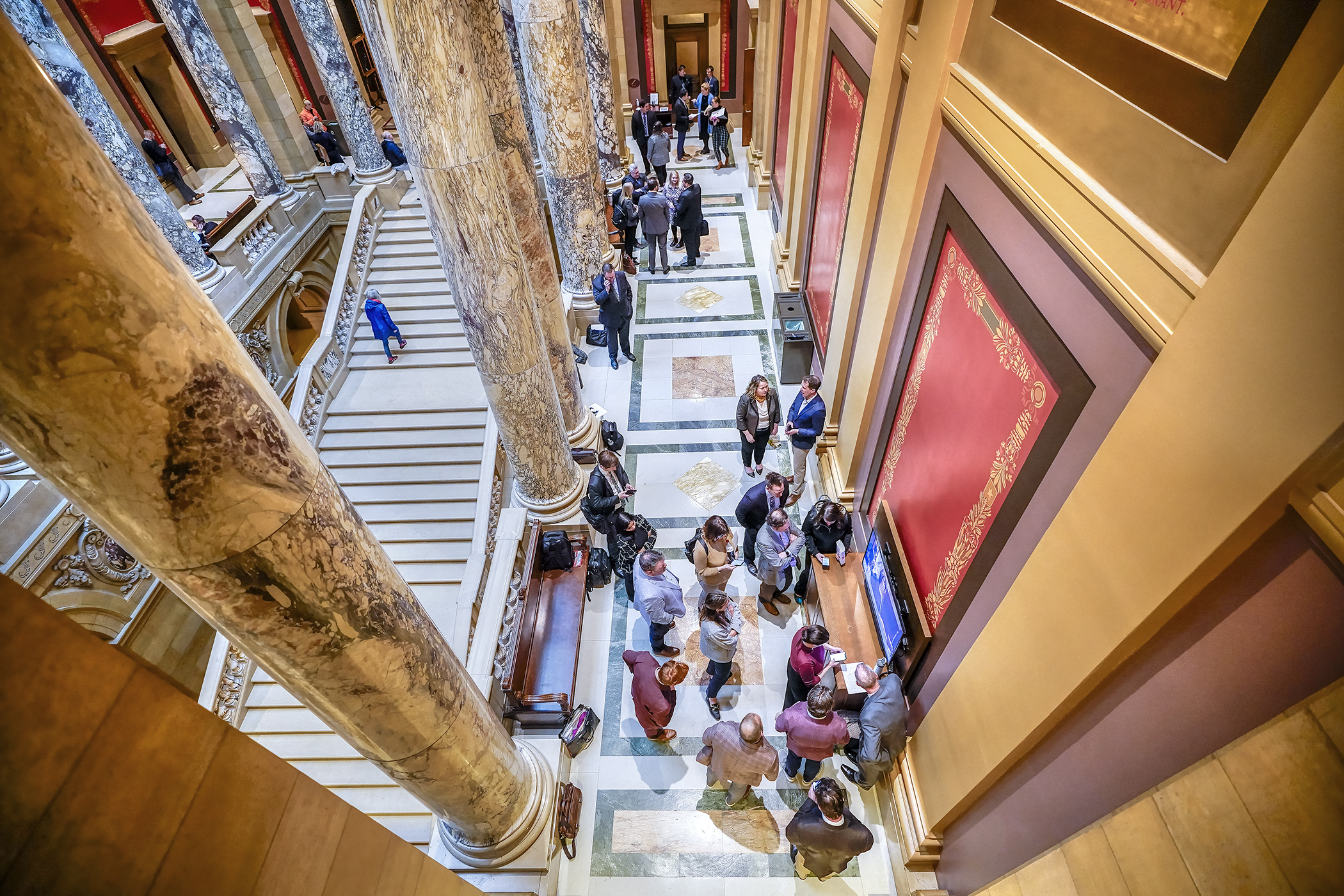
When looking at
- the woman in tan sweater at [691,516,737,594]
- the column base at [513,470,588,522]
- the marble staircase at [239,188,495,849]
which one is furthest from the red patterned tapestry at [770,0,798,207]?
the woman in tan sweater at [691,516,737,594]

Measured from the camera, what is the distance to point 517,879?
4.23 meters

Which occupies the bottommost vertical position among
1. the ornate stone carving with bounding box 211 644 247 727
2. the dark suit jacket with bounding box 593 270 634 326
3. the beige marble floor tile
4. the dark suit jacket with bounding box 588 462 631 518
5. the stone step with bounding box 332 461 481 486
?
the ornate stone carving with bounding box 211 644 247 727

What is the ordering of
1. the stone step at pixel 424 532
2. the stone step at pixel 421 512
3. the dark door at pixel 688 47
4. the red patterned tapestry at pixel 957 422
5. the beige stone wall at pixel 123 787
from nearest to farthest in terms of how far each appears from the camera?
the beige stone wall at pixel 123 787 < the red patterned tapestry at pixel 957 422 < the stone step at pixel 424 532 < the stone step at pixel 421 512 < the dark door at pixel 688 47

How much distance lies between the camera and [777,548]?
5320 mm

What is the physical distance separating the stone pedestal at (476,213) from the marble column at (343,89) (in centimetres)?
641

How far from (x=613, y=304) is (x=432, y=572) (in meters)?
3.92

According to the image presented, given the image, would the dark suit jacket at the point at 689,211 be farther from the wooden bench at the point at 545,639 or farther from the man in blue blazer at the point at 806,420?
the wooden bench at the point at 545,639

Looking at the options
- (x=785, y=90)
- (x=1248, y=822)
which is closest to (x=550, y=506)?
(x=1248, y=822)

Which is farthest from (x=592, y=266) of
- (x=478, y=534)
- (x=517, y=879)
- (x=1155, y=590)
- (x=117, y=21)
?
(x=117, y=21)

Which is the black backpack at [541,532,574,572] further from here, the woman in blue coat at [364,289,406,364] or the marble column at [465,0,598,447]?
the woman in blue coat at [364,289,406,364]

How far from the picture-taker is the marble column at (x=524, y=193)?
17.6 ft

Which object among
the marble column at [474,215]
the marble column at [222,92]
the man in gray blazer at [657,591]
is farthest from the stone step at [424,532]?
the marble column at [222,92]

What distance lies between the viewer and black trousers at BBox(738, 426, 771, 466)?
6.56 metres

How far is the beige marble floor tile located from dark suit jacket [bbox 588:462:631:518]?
2.92 metres
